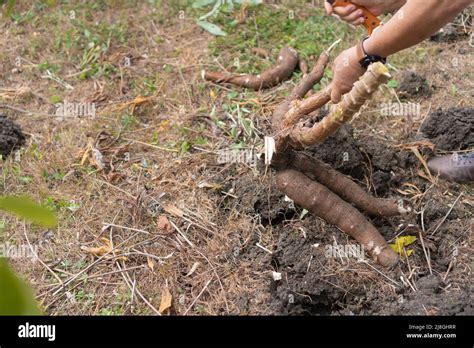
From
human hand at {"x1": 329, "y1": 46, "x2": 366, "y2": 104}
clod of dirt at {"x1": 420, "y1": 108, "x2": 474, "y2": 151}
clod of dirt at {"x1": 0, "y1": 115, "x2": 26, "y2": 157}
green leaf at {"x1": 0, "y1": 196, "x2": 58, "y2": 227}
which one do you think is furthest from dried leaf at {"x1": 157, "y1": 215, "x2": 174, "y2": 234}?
green leaf at {"x1": 0, "y1": 196, "x2": 58, "y2": 227}

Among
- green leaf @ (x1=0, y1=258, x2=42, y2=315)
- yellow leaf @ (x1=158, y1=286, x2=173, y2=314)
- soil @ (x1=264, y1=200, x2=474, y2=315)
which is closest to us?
green leaf @ (x1=0, y1=258, x2=42, y2=315)

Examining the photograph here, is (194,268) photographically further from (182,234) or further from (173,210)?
(173,210)

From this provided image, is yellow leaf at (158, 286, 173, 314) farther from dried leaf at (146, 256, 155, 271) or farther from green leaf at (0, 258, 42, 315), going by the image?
green leaf at (0, 258, 42, 315)

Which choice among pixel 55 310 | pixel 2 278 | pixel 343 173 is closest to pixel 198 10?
pixel 343 173

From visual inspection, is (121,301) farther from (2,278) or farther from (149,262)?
(2,278)

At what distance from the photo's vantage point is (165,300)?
2262 mm

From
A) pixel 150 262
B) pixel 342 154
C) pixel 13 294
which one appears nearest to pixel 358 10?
pixel 342 154

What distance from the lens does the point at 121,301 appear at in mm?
2309

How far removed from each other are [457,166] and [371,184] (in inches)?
16.7

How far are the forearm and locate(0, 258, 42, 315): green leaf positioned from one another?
1645 mm

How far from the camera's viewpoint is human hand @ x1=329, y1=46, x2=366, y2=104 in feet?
6.70

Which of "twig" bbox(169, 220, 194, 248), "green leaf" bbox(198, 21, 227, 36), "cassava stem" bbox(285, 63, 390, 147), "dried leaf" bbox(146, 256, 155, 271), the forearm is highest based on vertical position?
the forearm

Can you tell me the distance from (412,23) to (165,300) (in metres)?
1.43

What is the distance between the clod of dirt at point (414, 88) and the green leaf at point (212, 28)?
4.17ft
